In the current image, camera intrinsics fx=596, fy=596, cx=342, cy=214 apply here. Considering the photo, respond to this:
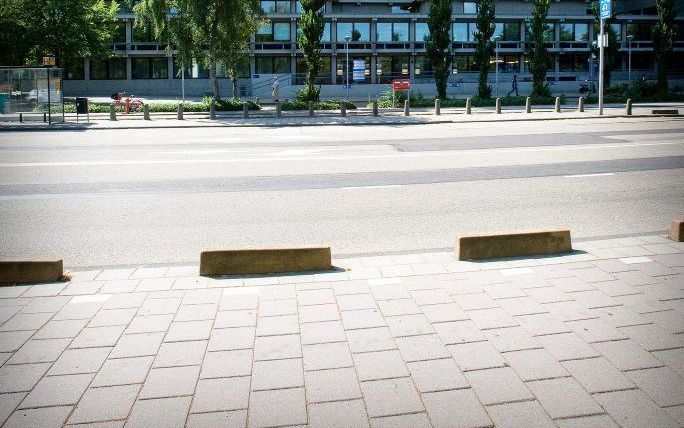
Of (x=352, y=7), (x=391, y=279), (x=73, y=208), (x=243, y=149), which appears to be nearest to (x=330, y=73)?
(x=352, y=7)

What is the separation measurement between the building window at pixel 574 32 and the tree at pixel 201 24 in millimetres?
39582

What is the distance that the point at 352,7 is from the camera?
6206 cm

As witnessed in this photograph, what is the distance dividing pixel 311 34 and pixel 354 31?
21.3m

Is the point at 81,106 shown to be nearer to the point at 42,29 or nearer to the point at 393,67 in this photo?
the point at 42,29

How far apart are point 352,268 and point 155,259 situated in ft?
7.95

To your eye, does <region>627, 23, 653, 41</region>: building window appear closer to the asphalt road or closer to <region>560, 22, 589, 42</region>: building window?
<region>560, 22, 589, 42</region>: building window

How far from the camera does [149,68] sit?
2381 inches

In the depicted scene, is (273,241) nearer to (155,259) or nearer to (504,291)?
(155,259)

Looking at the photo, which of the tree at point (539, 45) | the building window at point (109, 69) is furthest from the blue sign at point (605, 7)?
the building window at point (109, 69)

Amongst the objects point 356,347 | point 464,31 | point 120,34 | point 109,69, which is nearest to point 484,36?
point 464,31

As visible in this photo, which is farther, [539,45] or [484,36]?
[484,36]

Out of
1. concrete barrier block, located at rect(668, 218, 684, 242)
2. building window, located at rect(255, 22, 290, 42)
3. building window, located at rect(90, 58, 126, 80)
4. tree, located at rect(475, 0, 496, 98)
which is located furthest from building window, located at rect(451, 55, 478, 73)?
concrete barrier block, located at rect(668, 218, 684, 242)

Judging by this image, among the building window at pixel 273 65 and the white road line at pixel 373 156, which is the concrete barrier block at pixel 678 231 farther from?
the building window at pixel 273 65

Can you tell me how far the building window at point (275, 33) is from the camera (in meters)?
59.4
